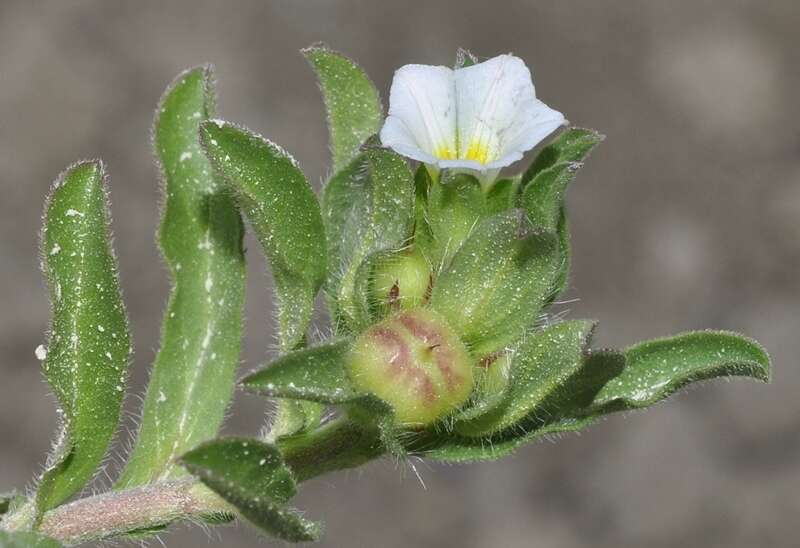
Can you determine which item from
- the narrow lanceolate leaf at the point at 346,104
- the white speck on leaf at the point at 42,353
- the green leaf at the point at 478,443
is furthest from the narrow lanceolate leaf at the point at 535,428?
the white speck on leaf at the point at 42,353

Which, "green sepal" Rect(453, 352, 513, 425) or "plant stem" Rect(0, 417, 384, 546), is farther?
"plant stem" Rect(0, 417, 384, 546)

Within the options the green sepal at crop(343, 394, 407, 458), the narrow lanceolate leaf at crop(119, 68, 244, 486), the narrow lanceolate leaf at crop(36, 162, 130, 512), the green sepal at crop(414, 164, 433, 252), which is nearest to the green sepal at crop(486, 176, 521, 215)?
the green sepal at crop(414, 164, 433, 252)

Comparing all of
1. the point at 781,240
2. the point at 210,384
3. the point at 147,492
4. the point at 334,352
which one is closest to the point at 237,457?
the point at 334,352

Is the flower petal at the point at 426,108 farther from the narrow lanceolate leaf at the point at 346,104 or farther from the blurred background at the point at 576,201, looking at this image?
the blurred background at the point at 576,201

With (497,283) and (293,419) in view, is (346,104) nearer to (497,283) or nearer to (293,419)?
(497,283)

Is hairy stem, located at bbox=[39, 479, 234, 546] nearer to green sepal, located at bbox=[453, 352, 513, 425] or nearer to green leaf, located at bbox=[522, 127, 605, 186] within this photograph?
green sepal, located at bbox=[453, 352, 513, 425]

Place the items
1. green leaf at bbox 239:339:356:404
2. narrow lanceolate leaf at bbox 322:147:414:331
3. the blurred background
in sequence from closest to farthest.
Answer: green leaf at bbox 239:339:356:404, narrow lanceolate leaf at bbox 322:147:414:331, the blurred background

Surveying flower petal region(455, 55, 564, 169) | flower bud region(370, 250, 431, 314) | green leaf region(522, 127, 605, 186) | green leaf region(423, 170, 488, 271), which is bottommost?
flower bud region(370, 250, 431, 314)

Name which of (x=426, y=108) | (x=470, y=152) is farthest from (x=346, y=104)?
(x=470, y=152)
